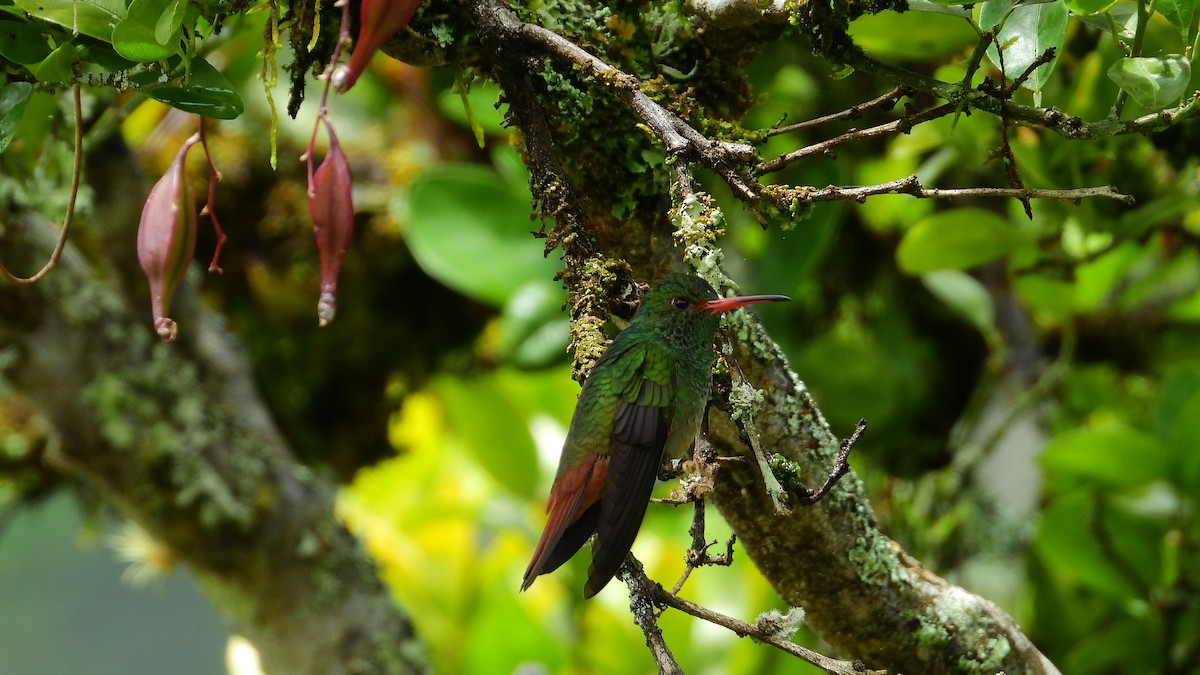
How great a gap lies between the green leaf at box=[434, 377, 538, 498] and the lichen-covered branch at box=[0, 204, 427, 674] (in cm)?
45

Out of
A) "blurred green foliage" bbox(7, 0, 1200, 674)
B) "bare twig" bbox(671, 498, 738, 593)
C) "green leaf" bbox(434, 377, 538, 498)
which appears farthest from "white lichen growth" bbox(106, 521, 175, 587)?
"bare twig" bbox(671, 498, 738, 593)

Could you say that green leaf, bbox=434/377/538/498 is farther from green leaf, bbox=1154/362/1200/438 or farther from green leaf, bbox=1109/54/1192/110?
green leaf, bbox=1109/54/1192/110

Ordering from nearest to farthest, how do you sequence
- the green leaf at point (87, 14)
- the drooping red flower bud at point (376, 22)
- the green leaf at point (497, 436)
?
1. the drooping red flower bud at point (376, 22)
2. the green leaf at point (87, 14)
3. the green leaf at point (497, 436)

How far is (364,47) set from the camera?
0.59m

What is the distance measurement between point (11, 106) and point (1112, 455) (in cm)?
134

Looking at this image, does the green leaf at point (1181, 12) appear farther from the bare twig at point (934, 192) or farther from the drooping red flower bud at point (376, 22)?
the drooping red flower bud at point (376, 22)

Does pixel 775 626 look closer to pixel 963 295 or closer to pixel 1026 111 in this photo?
pixel 1026 111

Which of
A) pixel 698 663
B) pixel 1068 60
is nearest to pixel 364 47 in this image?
pixel 1068 60

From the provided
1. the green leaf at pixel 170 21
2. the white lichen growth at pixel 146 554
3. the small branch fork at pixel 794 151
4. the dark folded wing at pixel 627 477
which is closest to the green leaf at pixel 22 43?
the green leaf at pixel 170 21

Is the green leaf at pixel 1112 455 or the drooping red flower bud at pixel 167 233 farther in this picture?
the green leaf at pixel 1112 455

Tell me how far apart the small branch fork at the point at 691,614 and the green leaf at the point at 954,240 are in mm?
815

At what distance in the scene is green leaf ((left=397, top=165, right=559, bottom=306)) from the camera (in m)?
1.72

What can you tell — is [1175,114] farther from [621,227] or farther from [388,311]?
[388,311]

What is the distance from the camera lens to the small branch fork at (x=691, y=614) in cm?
60
